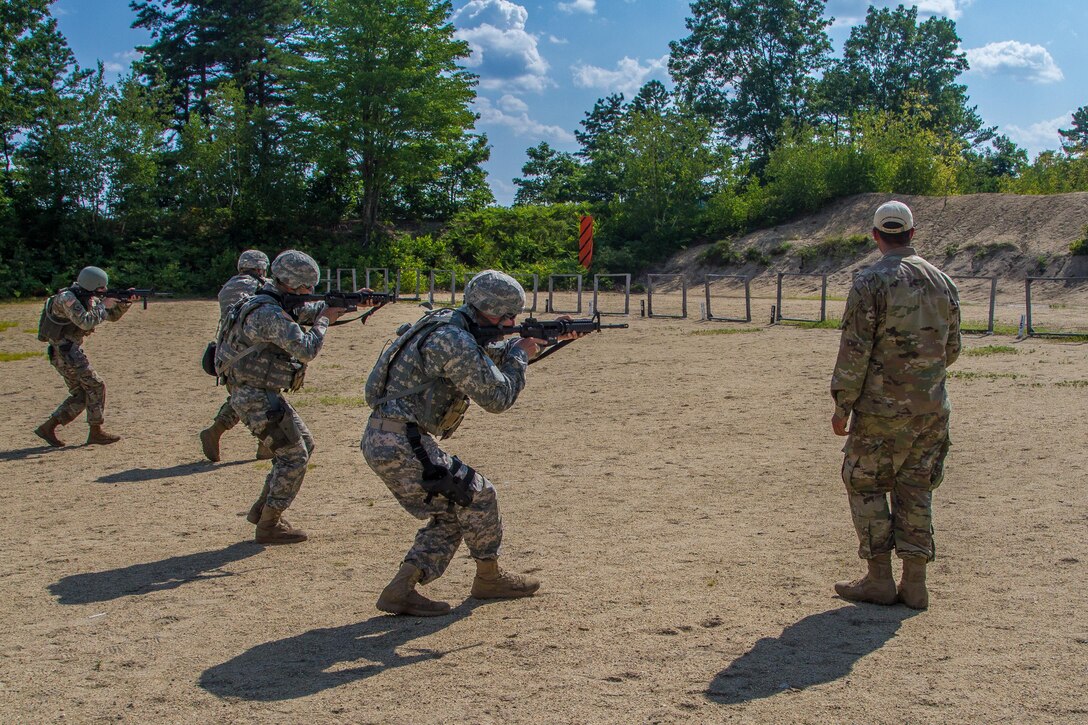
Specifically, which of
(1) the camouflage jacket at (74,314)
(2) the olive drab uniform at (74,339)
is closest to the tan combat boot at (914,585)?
(1) the camouflage jacket at (74,314)

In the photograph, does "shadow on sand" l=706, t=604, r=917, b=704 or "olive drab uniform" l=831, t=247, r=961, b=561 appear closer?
"shadow on sand" l=706, t=604, r=917, b=704

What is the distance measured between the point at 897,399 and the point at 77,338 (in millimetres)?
9044

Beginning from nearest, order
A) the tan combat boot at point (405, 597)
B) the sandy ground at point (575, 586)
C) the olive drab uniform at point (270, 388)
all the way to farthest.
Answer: the sandy ground at point (575, 586) < the tan combat boot at point (405, 597) < the olive drab uniform at point (270, 388)

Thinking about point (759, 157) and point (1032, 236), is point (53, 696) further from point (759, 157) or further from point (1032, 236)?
point (759, 157)

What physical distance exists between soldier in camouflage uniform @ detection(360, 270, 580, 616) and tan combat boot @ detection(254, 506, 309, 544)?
1.94m

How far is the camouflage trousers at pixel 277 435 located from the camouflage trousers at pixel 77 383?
15.5 ft

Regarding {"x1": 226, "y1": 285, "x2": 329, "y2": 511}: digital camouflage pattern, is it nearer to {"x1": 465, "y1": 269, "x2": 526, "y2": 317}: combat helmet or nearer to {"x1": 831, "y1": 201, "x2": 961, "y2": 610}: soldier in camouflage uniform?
{"x1": 465, "y1": 269, "x2": 526, "y2": 317}: combat helmet

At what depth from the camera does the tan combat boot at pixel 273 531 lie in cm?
700

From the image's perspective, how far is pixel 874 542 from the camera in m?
5.30

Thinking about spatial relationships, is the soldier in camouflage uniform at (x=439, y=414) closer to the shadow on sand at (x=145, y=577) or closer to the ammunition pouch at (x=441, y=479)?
the ammunition pouch at (x=441, y=479)

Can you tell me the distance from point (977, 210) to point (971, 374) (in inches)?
1118

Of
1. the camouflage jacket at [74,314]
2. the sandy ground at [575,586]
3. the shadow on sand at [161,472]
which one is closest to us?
the sandy ground at [575,586]

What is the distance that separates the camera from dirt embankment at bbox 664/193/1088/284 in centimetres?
3438

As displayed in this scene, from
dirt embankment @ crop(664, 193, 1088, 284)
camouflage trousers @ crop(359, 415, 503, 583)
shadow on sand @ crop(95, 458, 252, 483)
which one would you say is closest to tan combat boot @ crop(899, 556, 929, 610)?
camouflage trousers @ crop(359, 415, 503, 583)
